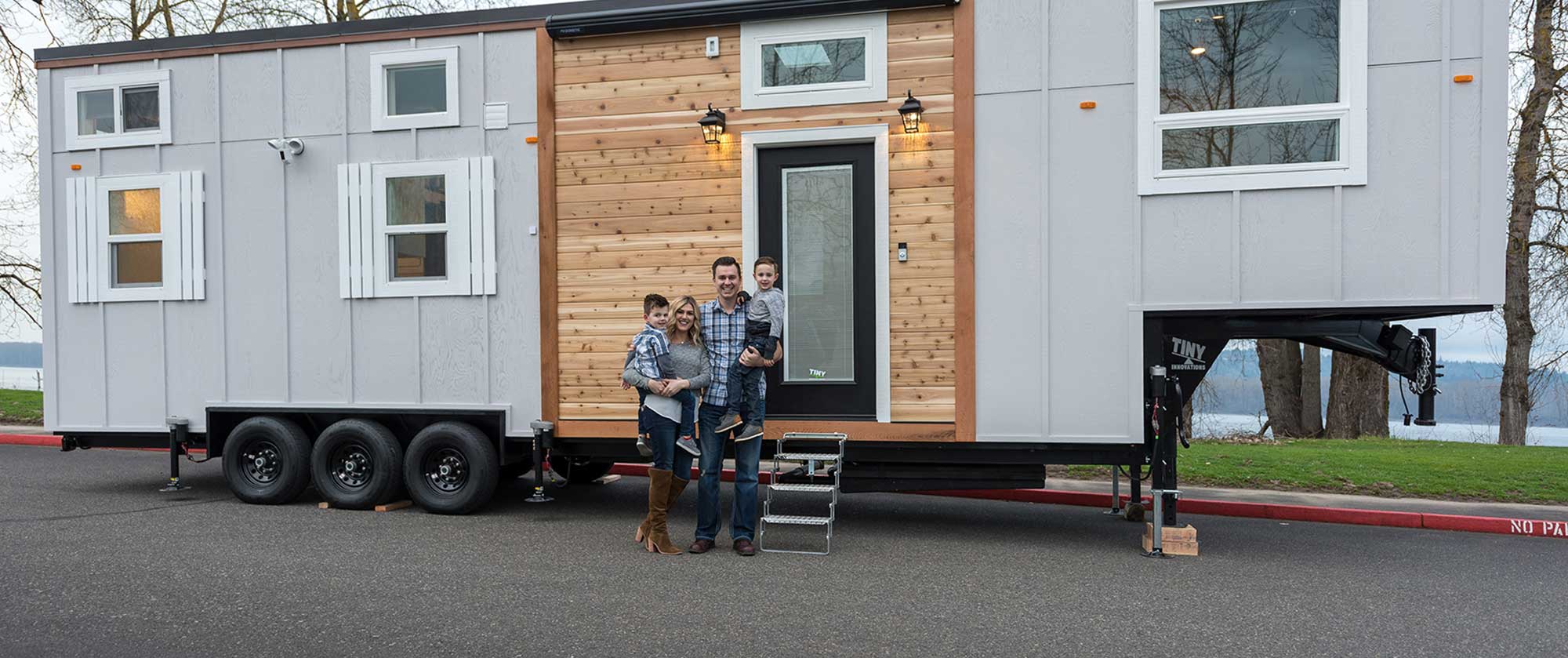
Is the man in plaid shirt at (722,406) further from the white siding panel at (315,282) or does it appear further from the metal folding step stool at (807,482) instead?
the white siding panel at (315,282)

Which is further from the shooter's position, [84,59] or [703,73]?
[84,59]

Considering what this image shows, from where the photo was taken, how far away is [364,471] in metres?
6.95

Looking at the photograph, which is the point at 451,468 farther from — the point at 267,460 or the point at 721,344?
the point at 721,344

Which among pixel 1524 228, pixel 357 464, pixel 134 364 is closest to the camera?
pixel 357 464

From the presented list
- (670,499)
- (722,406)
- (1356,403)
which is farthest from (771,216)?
(1356,403)

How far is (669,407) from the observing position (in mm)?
5570

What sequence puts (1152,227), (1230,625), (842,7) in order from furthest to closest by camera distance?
(842,7) < (1152,227) < (1230,625)

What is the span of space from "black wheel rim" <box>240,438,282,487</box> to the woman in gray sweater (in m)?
3.39

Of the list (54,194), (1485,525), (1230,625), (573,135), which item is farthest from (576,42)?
(1485,525)

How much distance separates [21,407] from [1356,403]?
20560 millimetres

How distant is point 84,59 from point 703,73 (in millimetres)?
4994

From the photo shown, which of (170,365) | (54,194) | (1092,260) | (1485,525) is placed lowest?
(1485,525)

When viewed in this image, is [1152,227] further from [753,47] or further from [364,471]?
[364,471]

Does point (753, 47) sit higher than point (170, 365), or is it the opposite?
point (753, 47)
